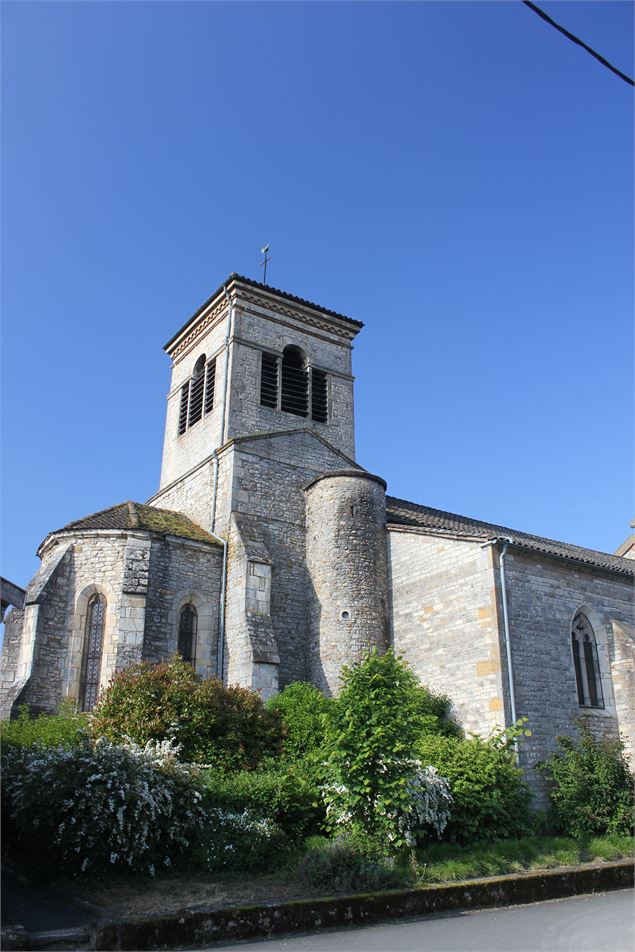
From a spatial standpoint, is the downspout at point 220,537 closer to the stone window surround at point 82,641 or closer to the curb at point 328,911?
the stone window surround at point 82,641

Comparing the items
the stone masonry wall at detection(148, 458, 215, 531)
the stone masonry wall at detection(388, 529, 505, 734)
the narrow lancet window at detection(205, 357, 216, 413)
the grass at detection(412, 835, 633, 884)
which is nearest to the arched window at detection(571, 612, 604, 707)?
the stone masonry wall at detection(388, 529, 505, 734)

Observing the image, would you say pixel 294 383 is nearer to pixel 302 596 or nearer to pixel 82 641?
pixel 302 596

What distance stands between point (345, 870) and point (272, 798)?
98.2 inches

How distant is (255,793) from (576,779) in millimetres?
6909

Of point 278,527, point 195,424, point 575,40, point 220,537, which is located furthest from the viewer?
point 195,424

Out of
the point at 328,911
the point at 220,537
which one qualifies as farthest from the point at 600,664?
the point at 328,911

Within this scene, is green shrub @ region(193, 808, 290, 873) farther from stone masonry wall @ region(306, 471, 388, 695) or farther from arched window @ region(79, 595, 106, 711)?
stone masonry wall @ region(306, 471, 388, 695)

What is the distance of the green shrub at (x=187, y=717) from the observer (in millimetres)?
13547

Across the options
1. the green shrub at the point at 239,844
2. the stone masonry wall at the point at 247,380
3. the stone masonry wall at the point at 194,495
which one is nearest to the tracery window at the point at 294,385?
the stone masonry wall at the point at 247,380

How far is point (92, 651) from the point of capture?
1739 centimetres

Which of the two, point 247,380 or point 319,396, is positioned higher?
point 319,396

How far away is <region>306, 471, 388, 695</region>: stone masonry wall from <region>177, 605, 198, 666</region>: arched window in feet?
9.87

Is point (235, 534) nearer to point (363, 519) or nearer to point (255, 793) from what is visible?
point (363, 519)

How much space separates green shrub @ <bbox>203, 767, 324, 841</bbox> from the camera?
1203cm
